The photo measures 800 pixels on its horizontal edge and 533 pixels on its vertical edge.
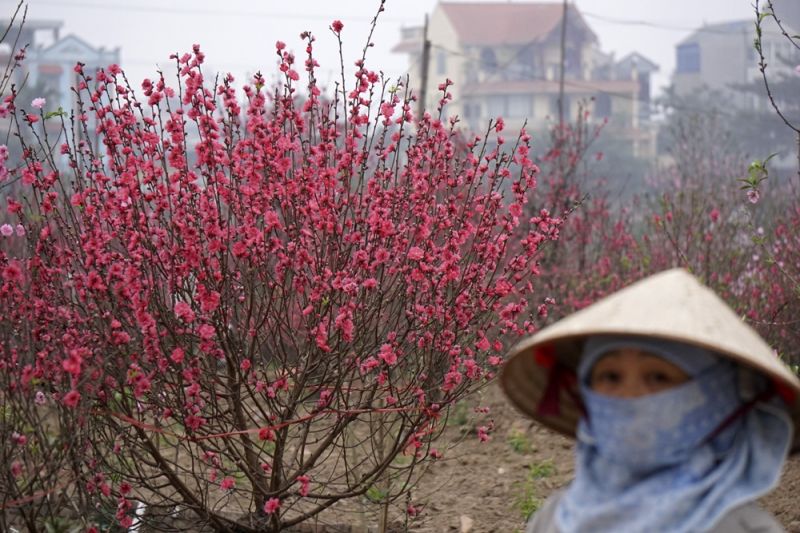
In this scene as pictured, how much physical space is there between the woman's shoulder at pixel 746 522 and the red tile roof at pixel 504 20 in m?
54.4

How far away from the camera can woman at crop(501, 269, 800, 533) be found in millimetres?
2453

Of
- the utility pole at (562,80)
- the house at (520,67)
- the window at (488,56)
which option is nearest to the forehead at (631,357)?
the utility pole at (562,80)

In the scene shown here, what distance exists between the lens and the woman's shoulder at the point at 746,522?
248 cm

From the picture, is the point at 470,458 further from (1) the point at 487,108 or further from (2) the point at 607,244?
(1) the point at 487,108

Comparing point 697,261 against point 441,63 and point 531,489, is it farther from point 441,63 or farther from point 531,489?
point 441,63

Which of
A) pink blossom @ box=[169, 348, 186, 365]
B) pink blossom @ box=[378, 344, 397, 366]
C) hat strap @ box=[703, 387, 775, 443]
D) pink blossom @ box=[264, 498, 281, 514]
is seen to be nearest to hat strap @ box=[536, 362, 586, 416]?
hat strap @ box=[703, 387, 775, 443]

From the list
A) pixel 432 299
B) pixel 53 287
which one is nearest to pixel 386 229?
pixel 432 299

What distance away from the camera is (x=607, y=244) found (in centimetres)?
1189

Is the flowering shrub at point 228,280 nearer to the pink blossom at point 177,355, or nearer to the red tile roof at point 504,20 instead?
the pink blossom at point 177,355

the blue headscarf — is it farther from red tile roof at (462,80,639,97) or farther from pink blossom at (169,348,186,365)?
red tile roof at (462,80,639,97)

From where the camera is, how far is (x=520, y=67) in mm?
57000

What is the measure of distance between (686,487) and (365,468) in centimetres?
455

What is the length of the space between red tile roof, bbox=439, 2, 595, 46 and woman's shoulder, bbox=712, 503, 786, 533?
54.4 m

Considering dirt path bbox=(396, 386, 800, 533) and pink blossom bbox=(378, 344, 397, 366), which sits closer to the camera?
pink blossom bbox=(378, 344, 397, 366)
